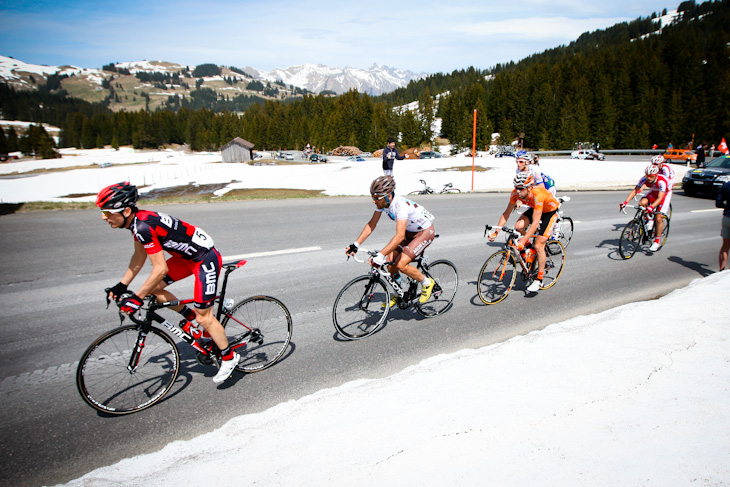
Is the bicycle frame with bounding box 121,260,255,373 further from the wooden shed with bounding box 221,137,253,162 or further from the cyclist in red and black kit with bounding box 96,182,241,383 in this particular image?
the wooden shed with bounding box 221,137,253,162

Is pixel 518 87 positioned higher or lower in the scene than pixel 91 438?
higher

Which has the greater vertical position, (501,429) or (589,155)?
(589,155)

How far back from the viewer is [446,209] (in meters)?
15.4

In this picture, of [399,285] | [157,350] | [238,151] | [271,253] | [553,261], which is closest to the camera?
[157,350]

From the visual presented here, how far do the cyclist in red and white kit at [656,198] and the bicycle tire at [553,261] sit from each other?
2969 millimetres

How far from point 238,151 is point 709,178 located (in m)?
83.2

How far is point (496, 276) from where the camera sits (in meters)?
7.05

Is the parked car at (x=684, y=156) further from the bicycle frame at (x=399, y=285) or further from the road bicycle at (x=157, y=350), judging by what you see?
the road bicycle at (x=157, y=350)

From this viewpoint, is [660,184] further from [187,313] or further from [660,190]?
[187,313]

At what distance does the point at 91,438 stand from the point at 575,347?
5278 mm

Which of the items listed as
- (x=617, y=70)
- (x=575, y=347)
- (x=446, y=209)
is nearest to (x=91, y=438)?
(x=575, y=347)

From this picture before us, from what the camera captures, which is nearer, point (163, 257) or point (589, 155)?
point (163, 257)

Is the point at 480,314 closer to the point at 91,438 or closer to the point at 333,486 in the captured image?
the point at 333,486

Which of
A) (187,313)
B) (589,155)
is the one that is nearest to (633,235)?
(187,313)
